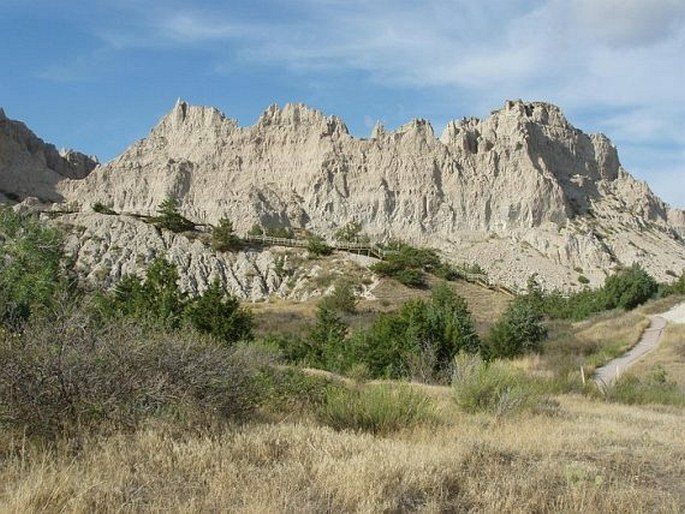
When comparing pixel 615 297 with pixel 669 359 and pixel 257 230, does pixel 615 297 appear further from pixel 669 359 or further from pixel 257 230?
pixel 257 230

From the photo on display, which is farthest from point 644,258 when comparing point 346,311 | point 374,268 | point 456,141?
point 346,311

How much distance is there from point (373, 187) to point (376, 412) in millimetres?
86503

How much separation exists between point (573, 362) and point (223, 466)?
20.0 meters

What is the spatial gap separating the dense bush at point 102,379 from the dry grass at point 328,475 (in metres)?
0.29

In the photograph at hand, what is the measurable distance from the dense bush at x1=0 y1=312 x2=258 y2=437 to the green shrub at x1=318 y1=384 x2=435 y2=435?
1.38 meters

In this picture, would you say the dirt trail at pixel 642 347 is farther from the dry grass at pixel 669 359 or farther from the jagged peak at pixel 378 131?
the jagged peak at pixel 378 131

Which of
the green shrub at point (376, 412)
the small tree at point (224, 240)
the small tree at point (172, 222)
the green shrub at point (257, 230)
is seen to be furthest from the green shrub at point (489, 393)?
the green shrub at point (257, 230)

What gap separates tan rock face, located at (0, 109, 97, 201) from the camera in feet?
291

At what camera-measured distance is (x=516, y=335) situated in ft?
85.4

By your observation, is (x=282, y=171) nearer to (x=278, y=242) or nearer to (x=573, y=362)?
(x=278, y=242)

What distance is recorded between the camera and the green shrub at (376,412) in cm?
741

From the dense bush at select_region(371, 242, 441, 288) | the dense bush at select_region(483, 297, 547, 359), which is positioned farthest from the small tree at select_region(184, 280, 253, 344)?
the dense bush at select_region(371, 242, 441, 288)

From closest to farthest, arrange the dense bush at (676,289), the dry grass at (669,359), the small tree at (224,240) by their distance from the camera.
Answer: the dry grass at (669,359), the dense bush at (676,289), the small tree at (224,240)

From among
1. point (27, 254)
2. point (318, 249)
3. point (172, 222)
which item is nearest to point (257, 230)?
point (172, 222)
